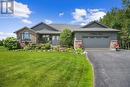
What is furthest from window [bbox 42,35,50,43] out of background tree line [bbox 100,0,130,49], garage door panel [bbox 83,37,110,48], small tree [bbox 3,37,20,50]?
background tree line [bbox 100,0,130,49]

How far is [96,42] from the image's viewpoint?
4872cm

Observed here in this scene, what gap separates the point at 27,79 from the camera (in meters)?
13.0

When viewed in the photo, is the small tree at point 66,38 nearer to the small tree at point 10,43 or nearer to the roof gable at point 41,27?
the roof gable at point 41,27

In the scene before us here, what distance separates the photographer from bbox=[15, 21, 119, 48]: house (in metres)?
48.7

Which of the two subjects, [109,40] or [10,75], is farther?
[109,40]

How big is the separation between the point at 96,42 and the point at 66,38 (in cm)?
610

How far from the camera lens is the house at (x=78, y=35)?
4872 centimetres

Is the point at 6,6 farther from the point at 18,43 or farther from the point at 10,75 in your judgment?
the point at 10,75

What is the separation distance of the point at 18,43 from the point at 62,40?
8768 millimetres

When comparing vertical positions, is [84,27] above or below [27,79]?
above

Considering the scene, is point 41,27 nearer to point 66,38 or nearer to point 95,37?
point 66,38

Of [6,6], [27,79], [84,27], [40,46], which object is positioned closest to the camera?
[27,79]

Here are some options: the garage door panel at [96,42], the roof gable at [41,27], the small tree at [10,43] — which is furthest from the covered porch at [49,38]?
the small tree at [10,43]

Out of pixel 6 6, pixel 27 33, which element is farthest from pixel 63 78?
pixel 27 33
